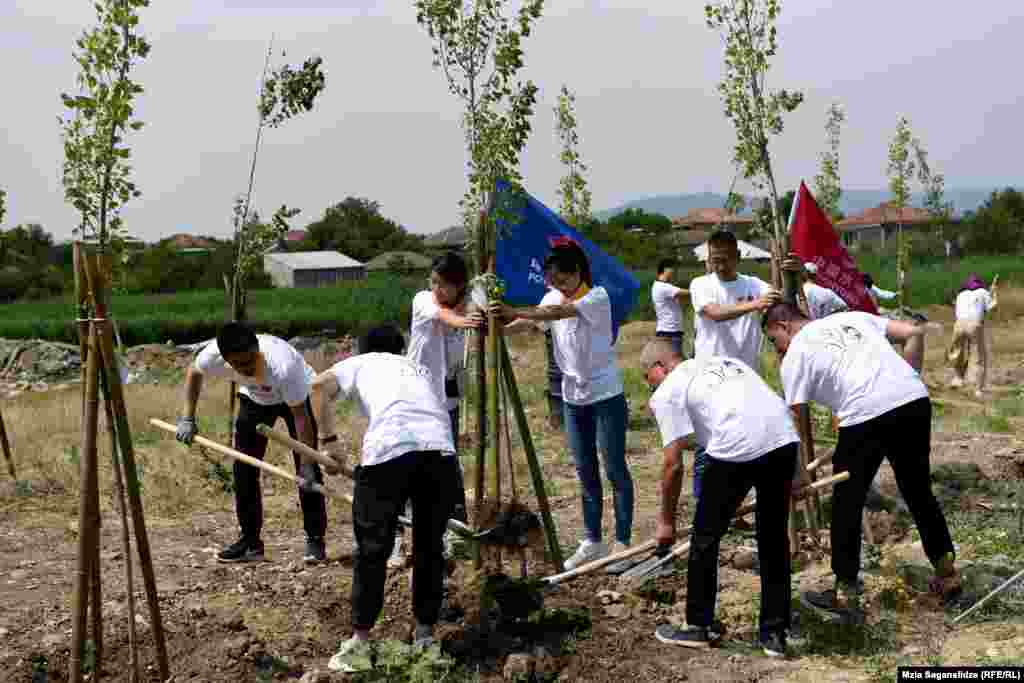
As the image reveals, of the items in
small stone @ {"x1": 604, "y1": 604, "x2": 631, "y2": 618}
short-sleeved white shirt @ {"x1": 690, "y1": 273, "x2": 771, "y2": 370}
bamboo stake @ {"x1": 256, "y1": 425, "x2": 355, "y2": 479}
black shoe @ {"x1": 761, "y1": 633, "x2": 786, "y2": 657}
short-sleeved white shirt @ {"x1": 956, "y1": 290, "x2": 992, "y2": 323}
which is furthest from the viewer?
short-sleeved white shirt @ {"x1": 956, "y1": 290, "x2": 992, "y2": 323}

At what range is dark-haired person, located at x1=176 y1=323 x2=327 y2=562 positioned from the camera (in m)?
5.61

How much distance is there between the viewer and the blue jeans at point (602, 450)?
5.87 m

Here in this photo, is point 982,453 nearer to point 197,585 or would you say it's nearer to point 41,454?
point 197,585

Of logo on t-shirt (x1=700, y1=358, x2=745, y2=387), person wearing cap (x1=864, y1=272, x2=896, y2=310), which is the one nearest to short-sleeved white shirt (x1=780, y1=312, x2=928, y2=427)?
logo on t-shirt (x1=700, y1=358, x2=745, y2=387)

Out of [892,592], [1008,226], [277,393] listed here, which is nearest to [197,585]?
[277,393]

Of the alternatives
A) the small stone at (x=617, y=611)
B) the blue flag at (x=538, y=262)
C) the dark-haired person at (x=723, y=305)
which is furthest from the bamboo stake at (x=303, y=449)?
the blue flag at (x=538, y=262)

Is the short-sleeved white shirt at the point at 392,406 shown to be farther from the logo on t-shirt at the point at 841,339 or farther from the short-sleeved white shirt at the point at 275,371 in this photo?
the logo on t-shirt at the point at 841,339

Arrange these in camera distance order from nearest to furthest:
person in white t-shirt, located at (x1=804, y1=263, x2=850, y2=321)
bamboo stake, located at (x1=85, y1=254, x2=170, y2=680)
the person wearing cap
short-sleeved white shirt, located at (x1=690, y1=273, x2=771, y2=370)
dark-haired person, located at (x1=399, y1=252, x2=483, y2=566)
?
bamboo stake, located at (x1=85, y1=254, x2=170, y2=680) < dark-haired person, located at (x1=399, y1=252, x2=483, y2=566) < short-sleeved white shirt, located at (x1=690, y1=273, x2=771, y2=370) < person in white t-shirt, located at (x1=804, y1=263, x2=850, y2=321) < the person wearing cap

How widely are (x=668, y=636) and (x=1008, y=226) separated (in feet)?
187

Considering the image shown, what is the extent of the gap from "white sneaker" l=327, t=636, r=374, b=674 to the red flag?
312 centimetres

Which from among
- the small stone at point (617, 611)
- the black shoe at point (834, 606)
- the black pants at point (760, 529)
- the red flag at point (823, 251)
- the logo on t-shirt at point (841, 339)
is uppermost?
the red flag at point (823, 251)

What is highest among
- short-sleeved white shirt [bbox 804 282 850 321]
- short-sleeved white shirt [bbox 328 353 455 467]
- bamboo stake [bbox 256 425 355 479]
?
short-sleeved white shirt [bbox 804 282 850 321]

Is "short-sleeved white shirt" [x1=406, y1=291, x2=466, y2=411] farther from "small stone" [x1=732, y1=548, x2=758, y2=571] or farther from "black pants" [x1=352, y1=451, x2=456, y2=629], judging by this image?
"small stone" [x1=732, y1=548, x2=758, y2=571]

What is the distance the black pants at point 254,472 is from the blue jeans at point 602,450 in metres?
1.42
